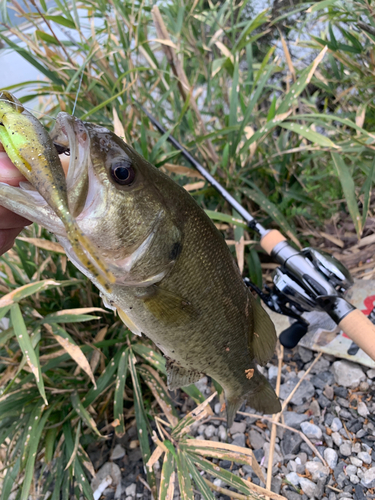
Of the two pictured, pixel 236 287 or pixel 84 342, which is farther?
pixel 84 342

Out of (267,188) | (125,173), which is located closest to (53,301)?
(125,173)

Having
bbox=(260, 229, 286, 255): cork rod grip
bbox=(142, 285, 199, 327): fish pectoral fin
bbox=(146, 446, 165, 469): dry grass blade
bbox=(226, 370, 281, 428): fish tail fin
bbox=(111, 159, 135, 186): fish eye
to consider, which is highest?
bbox=(111, 159, 135, 186): fish eye

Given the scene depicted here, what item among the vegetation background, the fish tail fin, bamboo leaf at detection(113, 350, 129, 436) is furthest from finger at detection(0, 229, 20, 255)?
the fish tail fin

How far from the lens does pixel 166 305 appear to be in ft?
3.50

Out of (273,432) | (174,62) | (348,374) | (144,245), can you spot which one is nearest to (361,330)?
(348,374)

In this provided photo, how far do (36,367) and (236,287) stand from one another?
966 millimetres

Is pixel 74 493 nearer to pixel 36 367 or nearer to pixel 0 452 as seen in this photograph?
pixel 0 452

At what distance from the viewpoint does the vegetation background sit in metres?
1.73

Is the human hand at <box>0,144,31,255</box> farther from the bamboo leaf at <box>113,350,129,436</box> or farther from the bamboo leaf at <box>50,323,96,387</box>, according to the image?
the bamboo leaf at <box>113,350,129,436</box>

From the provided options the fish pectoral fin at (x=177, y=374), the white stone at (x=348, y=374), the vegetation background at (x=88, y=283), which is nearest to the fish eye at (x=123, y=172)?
the fish pectoral fin at (x=177, y=374)

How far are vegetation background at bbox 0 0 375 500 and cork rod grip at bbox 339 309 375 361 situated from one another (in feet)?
2.12

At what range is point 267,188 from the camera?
2934 mm

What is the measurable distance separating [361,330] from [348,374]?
506 millimetres

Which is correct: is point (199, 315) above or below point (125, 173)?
below
